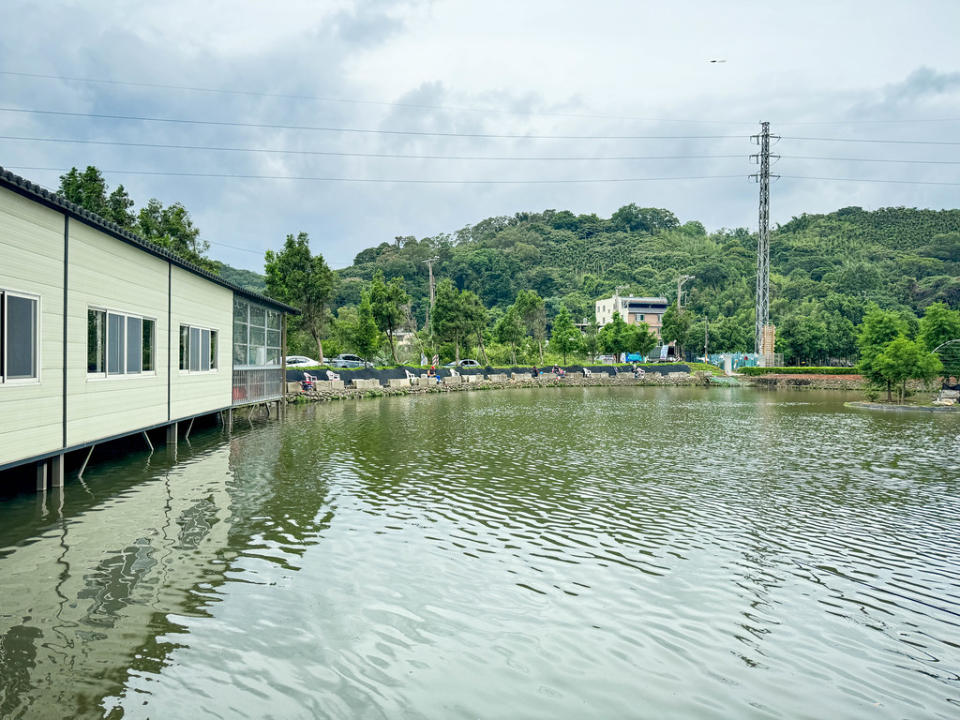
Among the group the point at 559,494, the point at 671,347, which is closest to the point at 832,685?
the point at 559,494

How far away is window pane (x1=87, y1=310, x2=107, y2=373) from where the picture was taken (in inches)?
571

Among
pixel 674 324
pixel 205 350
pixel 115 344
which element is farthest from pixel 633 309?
pixel 115 344

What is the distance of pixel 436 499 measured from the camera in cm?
1367

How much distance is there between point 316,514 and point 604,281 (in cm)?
13636

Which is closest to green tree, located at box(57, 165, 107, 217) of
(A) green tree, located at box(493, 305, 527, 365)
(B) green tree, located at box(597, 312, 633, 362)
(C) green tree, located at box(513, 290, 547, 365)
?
(A) green tree, located at box(493, 305, 527, 365)

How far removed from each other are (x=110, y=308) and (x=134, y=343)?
161 cm

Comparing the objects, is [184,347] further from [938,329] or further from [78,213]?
[938,329]

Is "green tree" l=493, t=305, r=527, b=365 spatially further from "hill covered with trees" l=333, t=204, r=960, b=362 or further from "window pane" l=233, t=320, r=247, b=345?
"window pane" l=233, t=320, r=247, b=345

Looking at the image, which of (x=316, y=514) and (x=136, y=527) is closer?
(x=136, y=527)

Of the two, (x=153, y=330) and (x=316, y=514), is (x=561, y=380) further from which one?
(x=316, y=514)

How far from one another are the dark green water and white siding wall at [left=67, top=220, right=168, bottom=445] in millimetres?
1345

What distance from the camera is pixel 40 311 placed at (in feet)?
39.1

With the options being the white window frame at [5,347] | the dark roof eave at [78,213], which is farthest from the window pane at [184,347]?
the white window frame at [5,347]

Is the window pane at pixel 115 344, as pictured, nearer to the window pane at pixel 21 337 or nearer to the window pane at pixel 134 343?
the window pane at pixel 134 343
